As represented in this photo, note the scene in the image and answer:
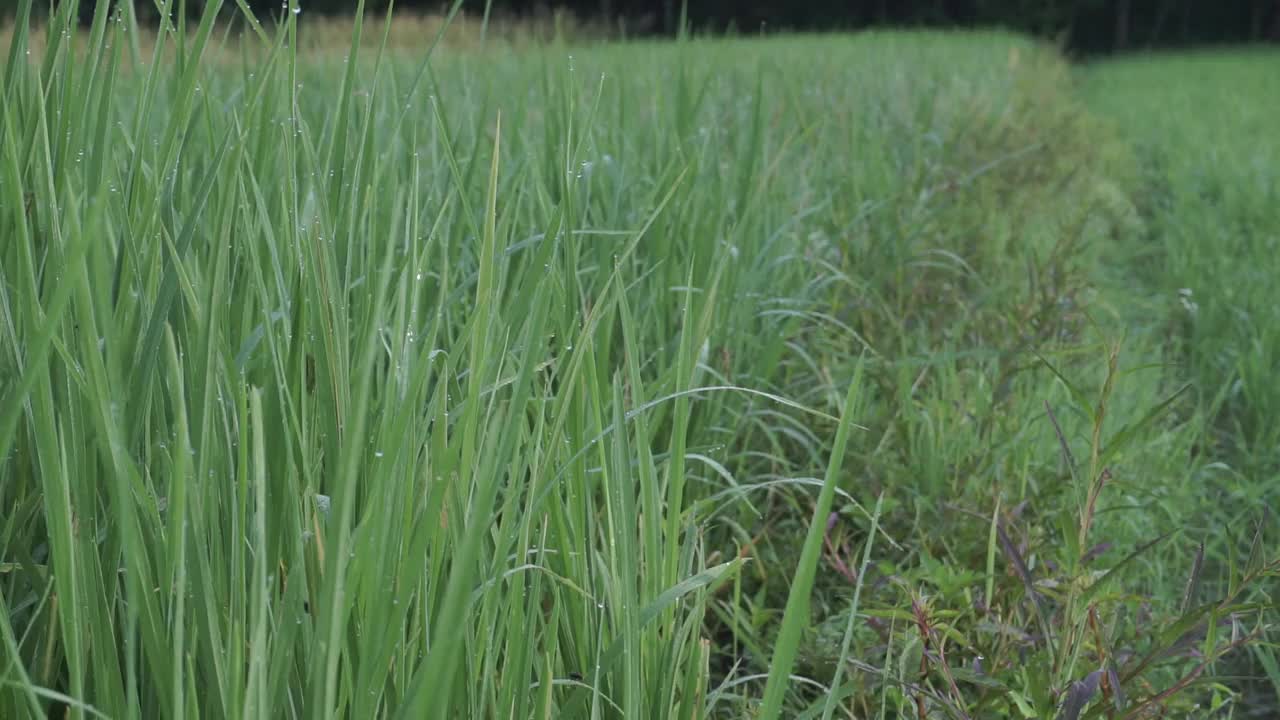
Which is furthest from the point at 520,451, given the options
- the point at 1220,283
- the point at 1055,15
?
the point at 1055,15

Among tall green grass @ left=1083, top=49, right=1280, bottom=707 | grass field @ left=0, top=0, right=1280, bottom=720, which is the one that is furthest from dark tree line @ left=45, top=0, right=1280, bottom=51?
grass field @ left=0, top=0, right=1280, bottom=720

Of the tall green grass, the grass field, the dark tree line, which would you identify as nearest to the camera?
the grass field

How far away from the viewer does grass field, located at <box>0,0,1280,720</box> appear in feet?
2.04

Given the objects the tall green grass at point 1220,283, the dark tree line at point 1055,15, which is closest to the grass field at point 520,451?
the tall green grass at point 1220,283

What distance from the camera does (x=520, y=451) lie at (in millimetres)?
882

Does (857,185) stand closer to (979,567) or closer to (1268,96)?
(979,567)

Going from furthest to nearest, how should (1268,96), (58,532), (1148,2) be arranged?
(1148,2) → (1268,96) → (58,532)

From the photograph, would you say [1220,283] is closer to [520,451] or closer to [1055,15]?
[520,451]

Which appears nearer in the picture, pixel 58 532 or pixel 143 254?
pixel 58 532

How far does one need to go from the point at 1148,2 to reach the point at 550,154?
3016 centimetres

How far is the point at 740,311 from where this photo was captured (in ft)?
5.24

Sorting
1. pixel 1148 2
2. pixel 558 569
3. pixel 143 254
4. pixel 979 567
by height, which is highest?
pixel 1148 2

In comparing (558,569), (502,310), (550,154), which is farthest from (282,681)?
(550,154)

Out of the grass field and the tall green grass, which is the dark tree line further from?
the grass field
